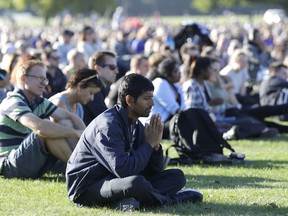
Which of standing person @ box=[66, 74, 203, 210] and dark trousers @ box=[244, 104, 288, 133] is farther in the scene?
dark trousers @ box=[244, 104, 288, 133]

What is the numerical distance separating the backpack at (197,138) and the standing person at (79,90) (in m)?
1.83

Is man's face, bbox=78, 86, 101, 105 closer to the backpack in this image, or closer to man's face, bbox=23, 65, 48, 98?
man's face, bbox=23, 65, 48, 98

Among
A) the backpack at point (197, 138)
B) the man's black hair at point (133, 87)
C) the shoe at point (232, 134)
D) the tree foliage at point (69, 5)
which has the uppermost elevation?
the man's black hair at point (133, 87)

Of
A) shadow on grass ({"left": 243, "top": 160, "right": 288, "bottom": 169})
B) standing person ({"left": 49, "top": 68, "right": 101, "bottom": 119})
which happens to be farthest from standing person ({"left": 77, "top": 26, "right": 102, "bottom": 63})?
standing person ({"left": 49, "top": 68, "right": 101, "bottom": 119})

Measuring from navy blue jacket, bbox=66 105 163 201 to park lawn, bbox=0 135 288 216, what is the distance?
32 centimetres

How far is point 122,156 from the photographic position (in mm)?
7711

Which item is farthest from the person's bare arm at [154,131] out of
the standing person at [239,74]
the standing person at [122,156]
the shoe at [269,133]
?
the standing person at [239,74]

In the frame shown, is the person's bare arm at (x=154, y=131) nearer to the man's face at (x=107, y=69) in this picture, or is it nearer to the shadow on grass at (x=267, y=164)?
the shadow on grass at (x=267, y=164)

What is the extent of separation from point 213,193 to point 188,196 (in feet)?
2.41

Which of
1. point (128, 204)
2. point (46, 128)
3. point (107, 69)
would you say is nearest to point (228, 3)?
point (107, 69)

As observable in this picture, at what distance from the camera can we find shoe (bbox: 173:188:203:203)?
840cm

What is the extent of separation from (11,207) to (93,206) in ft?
2.70

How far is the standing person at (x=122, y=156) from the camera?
25.5ft

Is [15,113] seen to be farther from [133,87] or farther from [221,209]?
[221,209]
